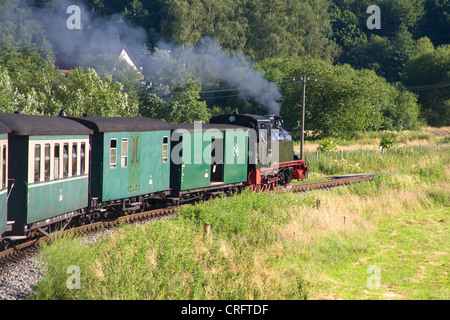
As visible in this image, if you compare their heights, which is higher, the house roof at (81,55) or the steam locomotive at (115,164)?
the house roof at (81,55)

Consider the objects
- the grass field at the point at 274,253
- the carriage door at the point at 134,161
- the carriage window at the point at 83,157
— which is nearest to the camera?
the grass field at the point at 274,253

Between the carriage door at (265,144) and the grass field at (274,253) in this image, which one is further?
the carriage door at (265,144)

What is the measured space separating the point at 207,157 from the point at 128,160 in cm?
409

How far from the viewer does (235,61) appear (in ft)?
185

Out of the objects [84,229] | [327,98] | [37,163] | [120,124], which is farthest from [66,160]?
[327,98]

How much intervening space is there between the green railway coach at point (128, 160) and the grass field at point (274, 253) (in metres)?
1.88

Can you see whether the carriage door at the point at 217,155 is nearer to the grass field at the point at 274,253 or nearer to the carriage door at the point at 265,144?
the carriage door at the point at 265,144

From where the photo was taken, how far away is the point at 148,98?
204 ft

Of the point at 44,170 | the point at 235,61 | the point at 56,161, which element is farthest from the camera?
the point at 235,61

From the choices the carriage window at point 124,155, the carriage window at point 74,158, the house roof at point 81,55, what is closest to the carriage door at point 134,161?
the carriage window at point 124,155

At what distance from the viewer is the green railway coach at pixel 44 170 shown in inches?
480

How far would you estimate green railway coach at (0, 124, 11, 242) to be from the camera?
443 inches

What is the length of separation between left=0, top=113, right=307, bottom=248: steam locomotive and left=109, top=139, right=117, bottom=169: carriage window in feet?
0.09

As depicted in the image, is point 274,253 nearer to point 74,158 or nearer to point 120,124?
point 74,158
